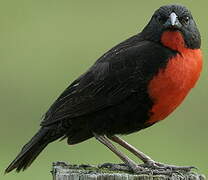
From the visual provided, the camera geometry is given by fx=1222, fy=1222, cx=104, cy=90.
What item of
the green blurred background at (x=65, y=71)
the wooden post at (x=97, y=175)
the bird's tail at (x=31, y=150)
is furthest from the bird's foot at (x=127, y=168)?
the green blurred background at (x=65, y=71)

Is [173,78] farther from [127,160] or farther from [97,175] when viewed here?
[97,175]

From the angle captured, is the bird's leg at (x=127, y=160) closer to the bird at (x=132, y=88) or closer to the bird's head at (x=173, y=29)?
the bird at (x=132, y=88)

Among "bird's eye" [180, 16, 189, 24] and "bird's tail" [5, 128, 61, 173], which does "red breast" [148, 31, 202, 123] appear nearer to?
"bird's eye" [180, 16, 189, 24]

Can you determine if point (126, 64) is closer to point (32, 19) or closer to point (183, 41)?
point (183, 41)

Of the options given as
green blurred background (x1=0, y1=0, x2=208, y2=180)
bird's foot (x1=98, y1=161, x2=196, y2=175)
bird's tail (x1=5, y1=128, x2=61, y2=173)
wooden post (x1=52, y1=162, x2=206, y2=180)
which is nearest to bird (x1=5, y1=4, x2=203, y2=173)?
bird's tail (x1=5, y1=128, x2=61, y2=173)

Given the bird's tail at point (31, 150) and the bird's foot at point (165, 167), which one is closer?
the bird's foot at point (165, 167)

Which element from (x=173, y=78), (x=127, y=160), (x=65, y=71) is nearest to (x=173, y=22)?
(x=173, y=78)
